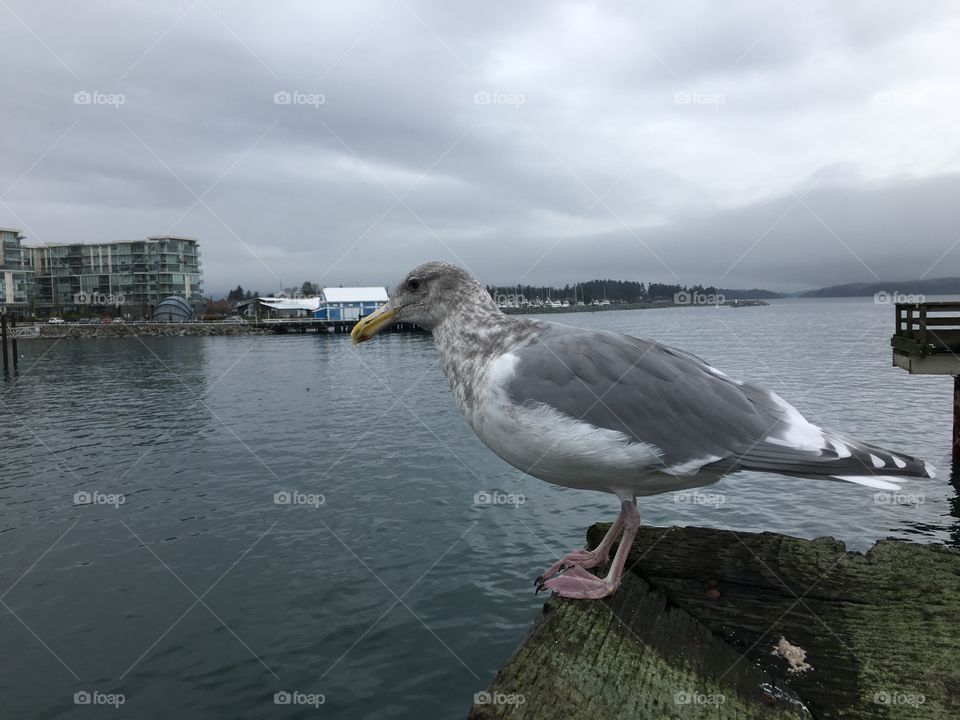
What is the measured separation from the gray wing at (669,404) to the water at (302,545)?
6720 millimetres

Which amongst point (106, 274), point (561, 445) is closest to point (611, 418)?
point (561, 445)

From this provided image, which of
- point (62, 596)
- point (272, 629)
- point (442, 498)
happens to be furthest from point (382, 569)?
point (62, 596)

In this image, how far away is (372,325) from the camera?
411 cm

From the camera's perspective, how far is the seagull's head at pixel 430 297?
13.1 feet

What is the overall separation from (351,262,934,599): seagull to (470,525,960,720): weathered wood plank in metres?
0.34

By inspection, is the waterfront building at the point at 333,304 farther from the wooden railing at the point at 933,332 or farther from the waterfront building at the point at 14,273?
the wooden railing at the point at 933,332

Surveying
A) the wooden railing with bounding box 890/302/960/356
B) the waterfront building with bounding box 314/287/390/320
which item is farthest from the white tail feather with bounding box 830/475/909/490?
the waterfront building with bounding box 314/287/390/320

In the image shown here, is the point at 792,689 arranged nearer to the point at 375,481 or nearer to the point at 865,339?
the point at 375,481

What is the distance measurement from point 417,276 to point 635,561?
215 centimetres

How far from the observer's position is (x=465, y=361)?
3.81 meters

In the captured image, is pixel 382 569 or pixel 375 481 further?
pixel 375 481

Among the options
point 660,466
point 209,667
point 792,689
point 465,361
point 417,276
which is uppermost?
point 417,276

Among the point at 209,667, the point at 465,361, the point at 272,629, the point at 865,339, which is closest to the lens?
the point at 465,361

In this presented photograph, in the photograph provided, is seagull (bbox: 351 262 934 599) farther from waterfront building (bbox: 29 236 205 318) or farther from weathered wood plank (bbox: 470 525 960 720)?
waterfront building (bbox: 29 236 205 318)
